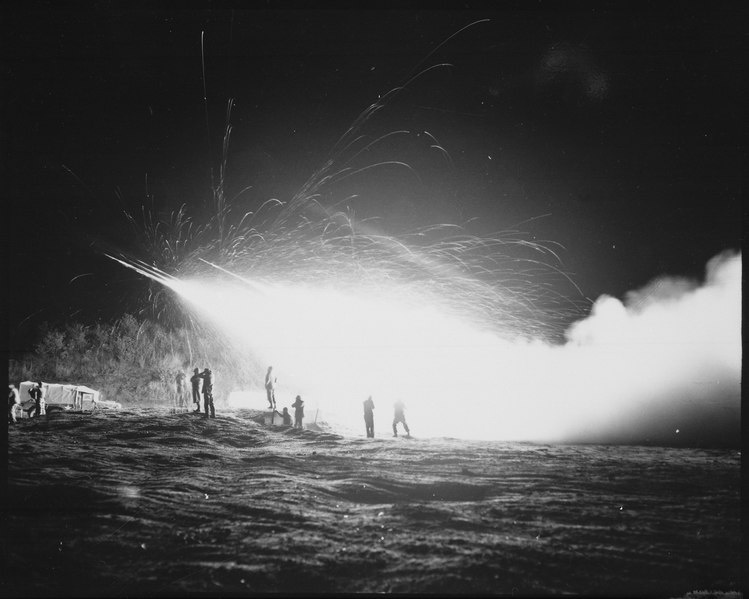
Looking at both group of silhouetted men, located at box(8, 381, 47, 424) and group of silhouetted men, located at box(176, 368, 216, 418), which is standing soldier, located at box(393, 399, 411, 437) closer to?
group of silhouetted men, located at box(176, 368, 216, 418)

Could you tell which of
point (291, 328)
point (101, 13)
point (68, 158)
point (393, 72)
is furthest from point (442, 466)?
point (101, 13)

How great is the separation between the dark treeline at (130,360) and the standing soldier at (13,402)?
0.05 m

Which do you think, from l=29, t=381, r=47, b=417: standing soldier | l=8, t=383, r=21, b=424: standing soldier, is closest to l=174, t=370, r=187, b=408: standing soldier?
l=29, t=381, r=47, b=417: standing soldier

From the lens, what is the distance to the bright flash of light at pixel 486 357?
2771 mm

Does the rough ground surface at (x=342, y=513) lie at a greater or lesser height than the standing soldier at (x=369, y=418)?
lesser

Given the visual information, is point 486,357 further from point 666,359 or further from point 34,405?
point 34,405

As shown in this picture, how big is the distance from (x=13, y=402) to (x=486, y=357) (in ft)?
8.93

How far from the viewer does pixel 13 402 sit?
290cm

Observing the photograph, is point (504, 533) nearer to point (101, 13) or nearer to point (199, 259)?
point (199, 259)


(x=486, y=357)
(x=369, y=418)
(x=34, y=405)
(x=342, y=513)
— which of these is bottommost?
(x=342, y=513)

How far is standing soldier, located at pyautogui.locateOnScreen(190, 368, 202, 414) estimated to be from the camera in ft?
9.40

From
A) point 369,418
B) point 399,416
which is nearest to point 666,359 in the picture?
point 399,416

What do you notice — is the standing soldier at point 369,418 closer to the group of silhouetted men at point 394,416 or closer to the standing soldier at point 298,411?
the group of silhouetted men at point 394,416

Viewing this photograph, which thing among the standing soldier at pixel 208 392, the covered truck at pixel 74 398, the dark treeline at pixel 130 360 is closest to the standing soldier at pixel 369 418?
the dark treeline at pixel 130 360
